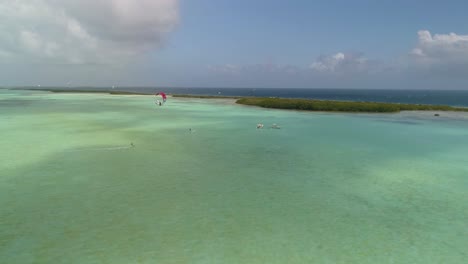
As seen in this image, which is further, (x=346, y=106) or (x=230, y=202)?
(x=346, y=106)

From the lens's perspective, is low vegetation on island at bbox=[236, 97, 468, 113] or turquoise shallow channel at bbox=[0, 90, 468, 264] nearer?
turquoise shallow channel at bbox=[0, 90, 468, 264]

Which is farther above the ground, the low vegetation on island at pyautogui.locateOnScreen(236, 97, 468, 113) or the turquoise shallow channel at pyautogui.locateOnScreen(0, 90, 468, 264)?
the low vegetation on island at pyautogui.locateOnScreen(236, 97, 468, 113)

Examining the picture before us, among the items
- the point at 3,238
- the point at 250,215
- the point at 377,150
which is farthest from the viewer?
the point at 377,150

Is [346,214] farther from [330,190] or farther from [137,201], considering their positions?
[137,201]

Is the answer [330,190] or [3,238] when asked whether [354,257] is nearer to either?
[330,190]

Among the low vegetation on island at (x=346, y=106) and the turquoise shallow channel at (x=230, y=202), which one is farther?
the low vegetation on island at (x=346, y=106)

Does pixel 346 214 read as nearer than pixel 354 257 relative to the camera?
No

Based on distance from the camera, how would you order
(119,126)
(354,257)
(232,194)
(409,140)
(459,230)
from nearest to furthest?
(354,257) → (459,230) → (232,194) → (409,140) → (119,126)

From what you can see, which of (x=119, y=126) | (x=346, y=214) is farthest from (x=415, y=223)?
(x=119, y=126)
